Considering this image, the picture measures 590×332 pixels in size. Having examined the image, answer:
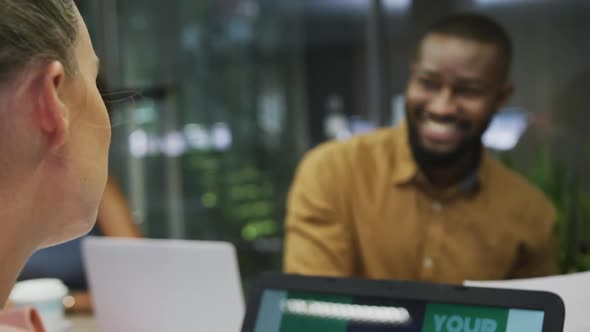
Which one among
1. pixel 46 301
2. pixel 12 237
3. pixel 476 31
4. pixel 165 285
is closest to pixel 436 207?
pixel 476 31

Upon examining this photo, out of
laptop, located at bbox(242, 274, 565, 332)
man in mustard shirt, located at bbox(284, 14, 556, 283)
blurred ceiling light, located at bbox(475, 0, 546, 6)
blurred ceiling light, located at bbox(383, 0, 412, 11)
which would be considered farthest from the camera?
blurred ceiling light, located at bbox(383, 0, 412, 11)

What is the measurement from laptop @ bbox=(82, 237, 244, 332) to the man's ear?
608mm

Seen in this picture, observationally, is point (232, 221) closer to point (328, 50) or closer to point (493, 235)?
point (328, 50)

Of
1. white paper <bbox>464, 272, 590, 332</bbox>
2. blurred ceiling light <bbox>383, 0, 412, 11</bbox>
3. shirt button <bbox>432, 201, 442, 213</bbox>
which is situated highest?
blurred ceiling light <bbox>383, 0, 412, 11</bbox>

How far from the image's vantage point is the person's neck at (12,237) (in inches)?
26.9

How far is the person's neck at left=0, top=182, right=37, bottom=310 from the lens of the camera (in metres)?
0.68

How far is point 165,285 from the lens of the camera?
4.35ft

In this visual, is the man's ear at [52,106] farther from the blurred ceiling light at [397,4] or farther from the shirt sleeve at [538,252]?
the blurred ceiling light at [397,4]

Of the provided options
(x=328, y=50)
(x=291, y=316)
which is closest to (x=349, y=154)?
(x=291, y=316)

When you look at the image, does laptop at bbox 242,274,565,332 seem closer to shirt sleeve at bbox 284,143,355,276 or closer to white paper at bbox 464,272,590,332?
white paper at bbox 464,272,590,332

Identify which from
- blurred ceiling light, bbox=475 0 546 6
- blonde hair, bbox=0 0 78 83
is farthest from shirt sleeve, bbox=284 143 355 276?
blurred ceiling light, bbox=475 0 546 6

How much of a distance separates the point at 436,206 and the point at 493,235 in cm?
17

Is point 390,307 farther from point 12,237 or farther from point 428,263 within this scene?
point 428,263

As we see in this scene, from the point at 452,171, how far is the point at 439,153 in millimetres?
75
